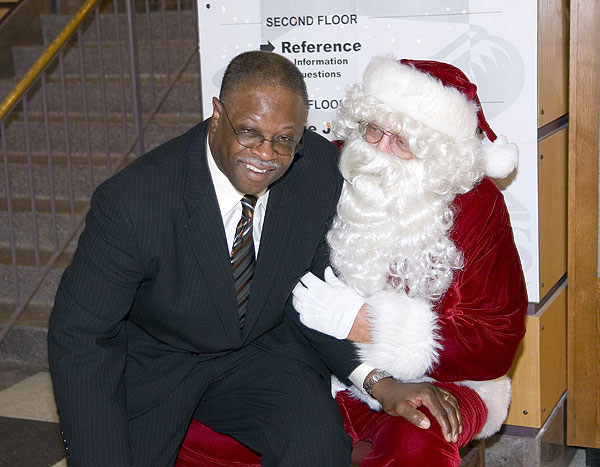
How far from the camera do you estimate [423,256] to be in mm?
2312

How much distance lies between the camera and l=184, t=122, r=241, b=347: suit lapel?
209cm

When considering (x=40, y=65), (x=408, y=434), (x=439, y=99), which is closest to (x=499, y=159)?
(x=439, y=99)

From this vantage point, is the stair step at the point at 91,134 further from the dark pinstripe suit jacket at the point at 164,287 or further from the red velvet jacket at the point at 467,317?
the red velvet jacket at the point at 467,317

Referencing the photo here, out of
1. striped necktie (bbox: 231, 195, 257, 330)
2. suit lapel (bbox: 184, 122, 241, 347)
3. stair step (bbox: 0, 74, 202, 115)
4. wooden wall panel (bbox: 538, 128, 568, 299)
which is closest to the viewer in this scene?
suit lapel (bbox: 184, 122, 241, 347)

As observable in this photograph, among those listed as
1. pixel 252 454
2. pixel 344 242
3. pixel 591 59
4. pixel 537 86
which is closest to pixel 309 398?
pixel 252 454

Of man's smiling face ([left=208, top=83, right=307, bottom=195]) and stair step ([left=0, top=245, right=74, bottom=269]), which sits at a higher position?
man's smiling face ([left=208, top=83, right=307, bottom=195])

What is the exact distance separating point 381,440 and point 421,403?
141 mm

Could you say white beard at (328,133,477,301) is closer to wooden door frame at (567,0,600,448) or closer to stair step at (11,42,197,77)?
wooden door frame at (567,0,600,448)

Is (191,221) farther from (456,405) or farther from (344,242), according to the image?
(456,405)

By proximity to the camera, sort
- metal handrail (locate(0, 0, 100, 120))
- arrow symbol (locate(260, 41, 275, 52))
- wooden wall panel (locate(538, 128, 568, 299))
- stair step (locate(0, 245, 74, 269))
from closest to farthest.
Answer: wooden wall panel (locate(538, 128, 568, 299)) < arrow symbol (locate(260, 41, 275, 52)) < metal handrail (locate(0, 0, 100, 120)) < stair step (locate(0, 245, 74, 269))

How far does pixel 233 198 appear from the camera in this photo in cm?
218

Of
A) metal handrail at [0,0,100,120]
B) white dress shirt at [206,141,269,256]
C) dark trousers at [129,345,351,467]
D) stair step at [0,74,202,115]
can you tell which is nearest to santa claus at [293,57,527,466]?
dark trousers at [129,345,351,467]

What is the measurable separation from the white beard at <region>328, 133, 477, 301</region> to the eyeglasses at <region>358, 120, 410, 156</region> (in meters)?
0.02

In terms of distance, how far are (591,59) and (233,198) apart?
1.22m
